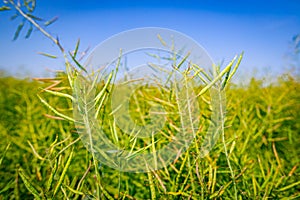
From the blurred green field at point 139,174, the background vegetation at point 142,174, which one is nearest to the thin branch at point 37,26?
the background vegetation at point 142,174

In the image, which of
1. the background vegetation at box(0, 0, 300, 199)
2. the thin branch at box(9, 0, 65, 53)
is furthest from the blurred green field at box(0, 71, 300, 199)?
the thin branch at box(9, 0, 65, 53)

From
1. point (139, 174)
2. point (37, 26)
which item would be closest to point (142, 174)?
point (139, 174)

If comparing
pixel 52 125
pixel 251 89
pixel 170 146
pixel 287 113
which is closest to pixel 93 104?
pixel 170 146

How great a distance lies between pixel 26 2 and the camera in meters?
0.53

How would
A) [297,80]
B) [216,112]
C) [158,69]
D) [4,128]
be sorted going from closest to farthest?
[216,112], [158,69], [4,128], [297,80]

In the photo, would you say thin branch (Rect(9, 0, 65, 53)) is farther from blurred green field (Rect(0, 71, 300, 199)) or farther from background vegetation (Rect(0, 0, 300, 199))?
blurred green field (Rect(0, 71, 300, 199))

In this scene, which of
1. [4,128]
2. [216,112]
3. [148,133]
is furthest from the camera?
[4,128]

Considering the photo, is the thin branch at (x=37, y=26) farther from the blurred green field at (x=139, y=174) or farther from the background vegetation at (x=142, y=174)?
the blurred green field at (x=139, y=174)

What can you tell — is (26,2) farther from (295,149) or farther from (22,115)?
(295,149)

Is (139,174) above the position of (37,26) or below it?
below

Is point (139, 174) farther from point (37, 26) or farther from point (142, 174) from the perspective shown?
point (37, 26)

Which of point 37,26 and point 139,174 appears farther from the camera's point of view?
point 139,174

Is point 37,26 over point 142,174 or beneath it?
over

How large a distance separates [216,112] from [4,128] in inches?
34.7
